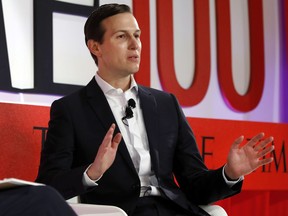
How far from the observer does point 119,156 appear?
246cm

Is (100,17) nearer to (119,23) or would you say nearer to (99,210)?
(119,23)

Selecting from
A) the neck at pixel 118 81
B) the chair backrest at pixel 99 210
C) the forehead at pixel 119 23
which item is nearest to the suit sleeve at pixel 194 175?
the neck at pixel 118 81

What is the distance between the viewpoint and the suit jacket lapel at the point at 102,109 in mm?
2447

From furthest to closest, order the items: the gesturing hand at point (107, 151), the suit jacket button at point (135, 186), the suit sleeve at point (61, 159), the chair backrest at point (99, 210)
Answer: the suit jacket button at point (135, 186)
the suit sleeve at point (61, 159)
the gesturing hand at point (107, 151)
the chair backrest at point (99, 210)

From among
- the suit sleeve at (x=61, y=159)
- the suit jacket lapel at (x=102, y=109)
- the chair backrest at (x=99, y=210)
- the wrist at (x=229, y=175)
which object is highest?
the suit jacket lapel at (x=102, y=109)

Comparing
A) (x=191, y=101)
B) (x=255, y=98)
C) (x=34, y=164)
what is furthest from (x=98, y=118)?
(x=255, y=98)

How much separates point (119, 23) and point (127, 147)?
20.9 inches

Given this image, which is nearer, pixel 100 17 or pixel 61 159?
pixel 61 159

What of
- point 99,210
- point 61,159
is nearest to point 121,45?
point 61,159

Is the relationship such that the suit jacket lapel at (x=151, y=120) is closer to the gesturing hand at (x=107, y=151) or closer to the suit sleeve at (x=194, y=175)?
the suit sleeve at (x=194, y=175)

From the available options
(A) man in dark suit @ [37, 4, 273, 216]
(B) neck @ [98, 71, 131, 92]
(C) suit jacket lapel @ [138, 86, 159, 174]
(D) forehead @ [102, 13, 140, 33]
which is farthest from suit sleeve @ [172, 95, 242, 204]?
(D) forehead @ [102, 13, 140, 33]

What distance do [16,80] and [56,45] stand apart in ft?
0.97

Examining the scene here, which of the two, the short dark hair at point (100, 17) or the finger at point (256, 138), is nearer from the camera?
the finger at point (256, 138)

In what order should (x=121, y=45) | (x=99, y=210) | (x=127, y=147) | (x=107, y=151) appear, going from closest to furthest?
1. (x=99, y=210)
2. (x=107, y=151)
3. (x=127, y=147)
4. (x=121, y=45)
